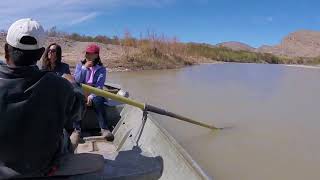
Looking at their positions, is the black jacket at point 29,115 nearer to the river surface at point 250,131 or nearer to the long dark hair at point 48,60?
the long dark hair at point 48,60

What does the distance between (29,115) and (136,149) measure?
1405 millimetres

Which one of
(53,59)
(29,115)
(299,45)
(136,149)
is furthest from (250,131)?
(299,45)

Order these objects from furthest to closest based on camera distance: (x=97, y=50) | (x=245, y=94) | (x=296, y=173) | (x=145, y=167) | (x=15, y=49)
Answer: (x=245, y=94) < (x=296, y=173) < (x=97, y=50) < (x=145, y=167) < (x=15, y=49)

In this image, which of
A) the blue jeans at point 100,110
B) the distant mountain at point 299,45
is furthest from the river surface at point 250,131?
the distant mountain at point 299,45

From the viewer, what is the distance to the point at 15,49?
2350 mm

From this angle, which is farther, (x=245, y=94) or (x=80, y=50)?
(x=80, y=50)

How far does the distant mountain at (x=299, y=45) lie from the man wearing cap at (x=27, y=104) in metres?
70.6

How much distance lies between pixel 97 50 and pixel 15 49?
276cm

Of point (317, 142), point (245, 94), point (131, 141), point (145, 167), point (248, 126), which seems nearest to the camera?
point (145, 167)

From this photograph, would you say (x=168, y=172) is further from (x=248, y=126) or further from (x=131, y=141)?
(x=248, y=126)

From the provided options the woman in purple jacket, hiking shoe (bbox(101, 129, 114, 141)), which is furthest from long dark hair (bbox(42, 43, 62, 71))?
hiking shoe (bbox(101, 129, 114, 141))

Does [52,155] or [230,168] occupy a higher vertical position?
[52,155]

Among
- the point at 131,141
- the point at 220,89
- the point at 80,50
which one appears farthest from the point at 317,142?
the point at 80,50

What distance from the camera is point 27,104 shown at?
7.50 feet
